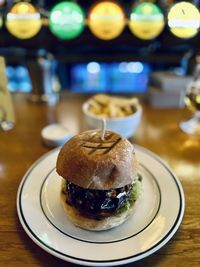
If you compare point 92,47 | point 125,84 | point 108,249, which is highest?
→ point 92,47

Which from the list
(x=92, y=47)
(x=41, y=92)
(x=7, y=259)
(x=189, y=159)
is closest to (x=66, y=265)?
(x=7, y=259)

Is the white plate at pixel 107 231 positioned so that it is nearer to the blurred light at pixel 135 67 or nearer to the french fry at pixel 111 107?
the french fry at pixel 111 107

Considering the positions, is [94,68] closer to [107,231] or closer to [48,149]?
[48,149]

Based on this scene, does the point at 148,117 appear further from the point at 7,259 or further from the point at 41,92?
the point at 7,259

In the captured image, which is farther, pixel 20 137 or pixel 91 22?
pixel 91 22

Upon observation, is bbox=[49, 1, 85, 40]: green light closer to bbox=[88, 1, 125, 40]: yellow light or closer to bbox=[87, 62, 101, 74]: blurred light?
bbox=[88, 1, 125, 40]: yellow light

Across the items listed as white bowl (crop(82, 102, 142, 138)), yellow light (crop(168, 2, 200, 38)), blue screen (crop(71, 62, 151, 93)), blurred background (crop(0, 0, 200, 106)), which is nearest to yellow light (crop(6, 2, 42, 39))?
blurred background (crop(0, 0, 200, 106))

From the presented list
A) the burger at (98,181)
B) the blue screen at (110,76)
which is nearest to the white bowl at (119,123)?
the burger at (98,181)
